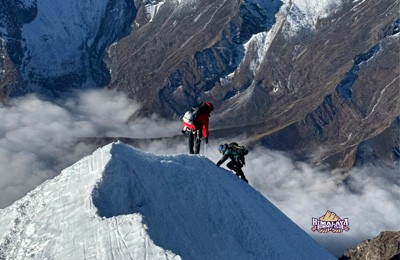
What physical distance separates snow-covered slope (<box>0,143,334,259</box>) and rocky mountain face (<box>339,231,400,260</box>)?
31.5 metres

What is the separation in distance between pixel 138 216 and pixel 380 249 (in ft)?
155

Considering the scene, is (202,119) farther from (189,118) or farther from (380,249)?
(380,249)

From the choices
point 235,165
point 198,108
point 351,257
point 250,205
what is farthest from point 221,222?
point 351,257

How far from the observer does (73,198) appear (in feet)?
92.8

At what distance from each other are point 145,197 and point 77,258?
549 cm

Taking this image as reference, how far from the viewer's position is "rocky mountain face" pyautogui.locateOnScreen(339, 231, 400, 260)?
65938 mm

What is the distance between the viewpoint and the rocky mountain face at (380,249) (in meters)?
65.9

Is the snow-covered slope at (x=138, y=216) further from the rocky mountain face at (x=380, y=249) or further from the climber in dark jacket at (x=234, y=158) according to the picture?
the rocky mountain face at (x=380, y=249)

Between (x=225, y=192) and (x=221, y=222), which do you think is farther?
(x=225, y=192)

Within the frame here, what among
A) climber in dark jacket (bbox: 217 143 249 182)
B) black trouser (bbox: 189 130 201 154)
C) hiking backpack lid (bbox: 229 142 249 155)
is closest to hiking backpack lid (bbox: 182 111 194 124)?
black trouser (bbox: 189 130 201 154)

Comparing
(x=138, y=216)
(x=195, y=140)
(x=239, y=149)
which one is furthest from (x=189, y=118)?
(x=138, y=216)

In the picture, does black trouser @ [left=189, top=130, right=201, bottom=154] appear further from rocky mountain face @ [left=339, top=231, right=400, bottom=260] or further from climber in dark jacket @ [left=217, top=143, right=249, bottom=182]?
rocky mountain face @ [left=339, top=231, right=400, bottom=260]

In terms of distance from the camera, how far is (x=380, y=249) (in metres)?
67.4

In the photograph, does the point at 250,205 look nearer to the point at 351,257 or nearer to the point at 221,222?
the point at 221,222
